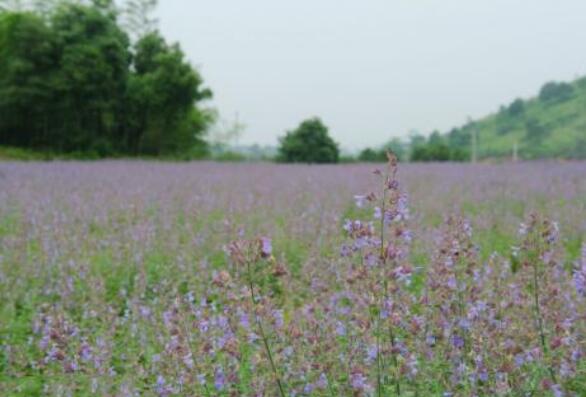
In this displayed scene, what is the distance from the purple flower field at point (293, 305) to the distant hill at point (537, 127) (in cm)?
2212

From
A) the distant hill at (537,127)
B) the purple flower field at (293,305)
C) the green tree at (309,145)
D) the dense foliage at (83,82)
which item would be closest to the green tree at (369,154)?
the green tree at (309,145)

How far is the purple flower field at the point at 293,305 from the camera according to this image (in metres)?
1.79

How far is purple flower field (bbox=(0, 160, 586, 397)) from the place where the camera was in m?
1.79

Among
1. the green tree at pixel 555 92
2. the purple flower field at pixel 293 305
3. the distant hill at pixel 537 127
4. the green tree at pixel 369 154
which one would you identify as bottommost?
the purple flower field at pixel 293 305

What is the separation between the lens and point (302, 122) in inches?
1063

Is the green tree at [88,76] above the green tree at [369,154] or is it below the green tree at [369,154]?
above

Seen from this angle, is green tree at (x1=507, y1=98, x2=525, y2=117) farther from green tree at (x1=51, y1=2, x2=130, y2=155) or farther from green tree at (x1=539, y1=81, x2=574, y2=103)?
green tree at (x1=51, y1=2, x2=130, y2=155)

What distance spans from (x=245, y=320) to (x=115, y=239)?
3991 mm

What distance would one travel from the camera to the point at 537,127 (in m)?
32.9

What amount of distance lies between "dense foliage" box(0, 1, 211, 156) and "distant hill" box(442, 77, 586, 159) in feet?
51.4

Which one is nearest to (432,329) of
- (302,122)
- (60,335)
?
(60,335)

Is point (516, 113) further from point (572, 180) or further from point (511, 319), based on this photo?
point (511, 319)

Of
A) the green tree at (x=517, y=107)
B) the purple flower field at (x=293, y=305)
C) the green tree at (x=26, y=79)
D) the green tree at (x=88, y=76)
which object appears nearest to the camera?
the purple flower field at (x=293, y=305)

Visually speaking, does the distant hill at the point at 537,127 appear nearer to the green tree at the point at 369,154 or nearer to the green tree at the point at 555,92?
the green tree at the point at 555,92
